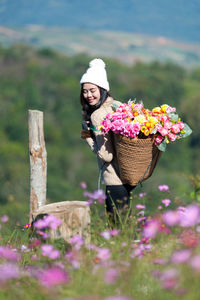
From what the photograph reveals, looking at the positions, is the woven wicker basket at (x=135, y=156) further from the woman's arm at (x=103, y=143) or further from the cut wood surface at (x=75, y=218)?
the cut wood surface at (x=75, y=218)

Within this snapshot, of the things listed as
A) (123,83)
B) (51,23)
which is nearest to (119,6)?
(51,23)

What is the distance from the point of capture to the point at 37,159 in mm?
3791

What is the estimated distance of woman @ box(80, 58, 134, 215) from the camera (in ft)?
10.3

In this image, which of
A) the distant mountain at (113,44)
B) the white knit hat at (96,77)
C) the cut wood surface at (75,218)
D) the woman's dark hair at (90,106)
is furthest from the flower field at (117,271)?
the distant mountain at (113,44)

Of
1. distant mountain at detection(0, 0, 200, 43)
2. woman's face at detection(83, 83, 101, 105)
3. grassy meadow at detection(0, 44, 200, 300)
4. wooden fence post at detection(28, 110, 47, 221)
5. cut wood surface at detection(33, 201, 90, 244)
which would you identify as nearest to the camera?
grassy meadow at detection(0, 44, 200, 300)

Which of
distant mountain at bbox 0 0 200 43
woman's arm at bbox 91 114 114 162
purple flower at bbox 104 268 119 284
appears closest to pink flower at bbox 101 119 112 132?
woman's arm at bbox 91 114 114 162

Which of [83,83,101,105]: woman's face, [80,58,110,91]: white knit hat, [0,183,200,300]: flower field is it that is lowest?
[0,183,200,300]: flower field

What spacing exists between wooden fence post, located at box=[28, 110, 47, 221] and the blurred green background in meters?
22.9

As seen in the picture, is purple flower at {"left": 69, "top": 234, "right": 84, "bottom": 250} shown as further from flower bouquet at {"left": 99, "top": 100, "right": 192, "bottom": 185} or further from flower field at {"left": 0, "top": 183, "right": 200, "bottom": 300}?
flower bouquet at {"left": 99, "top": 100, "right": 192, "bottom": 185}

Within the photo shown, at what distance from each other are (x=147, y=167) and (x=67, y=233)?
756mm

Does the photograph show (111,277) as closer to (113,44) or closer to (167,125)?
(167,125)

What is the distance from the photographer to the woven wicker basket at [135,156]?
2967 millimetres

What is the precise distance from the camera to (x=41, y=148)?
3.79 m

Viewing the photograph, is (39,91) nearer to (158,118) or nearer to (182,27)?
(158,118)
